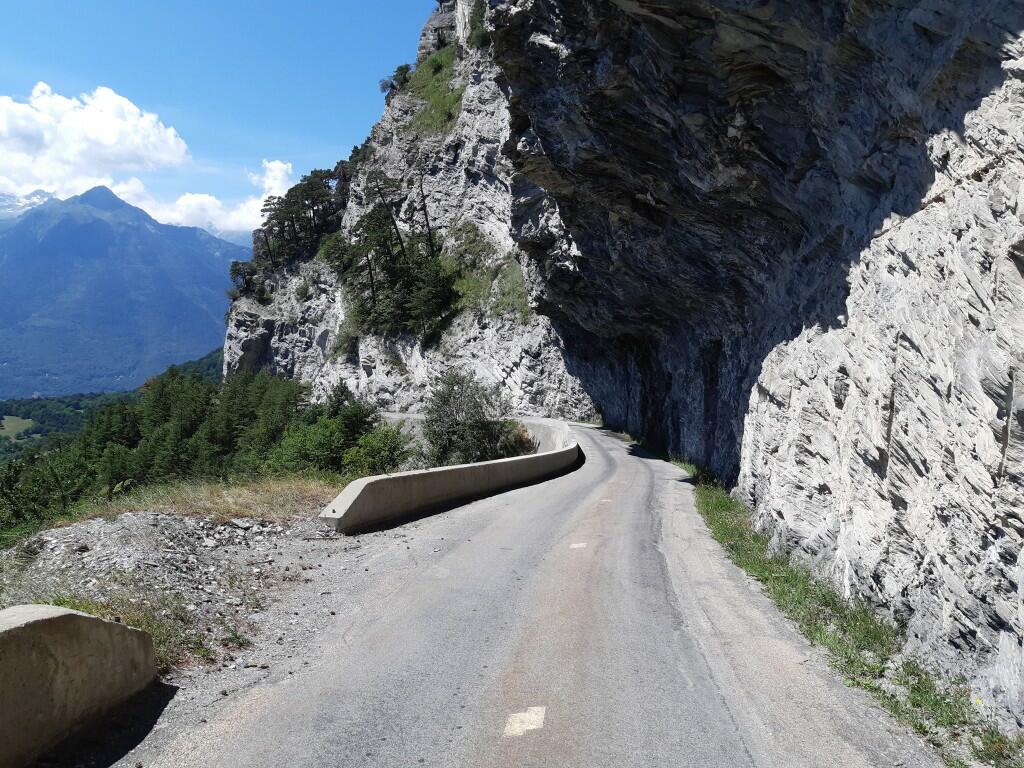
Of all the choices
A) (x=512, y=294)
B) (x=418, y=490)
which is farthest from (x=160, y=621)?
(x=512, y=294)

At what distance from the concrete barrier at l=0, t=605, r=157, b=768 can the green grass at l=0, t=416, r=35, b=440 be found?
7947 inches

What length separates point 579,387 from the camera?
52.5 metres

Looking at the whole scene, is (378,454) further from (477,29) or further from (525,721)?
(477,29)

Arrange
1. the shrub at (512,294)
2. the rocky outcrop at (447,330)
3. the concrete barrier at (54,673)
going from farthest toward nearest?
the shrub at (512,294) < the rocky outcrop at (447,330) < the concrete barrier at (54,673)

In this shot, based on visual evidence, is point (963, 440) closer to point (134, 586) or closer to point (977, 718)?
point (977, 718)

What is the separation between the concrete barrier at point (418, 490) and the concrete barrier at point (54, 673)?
21.7ft

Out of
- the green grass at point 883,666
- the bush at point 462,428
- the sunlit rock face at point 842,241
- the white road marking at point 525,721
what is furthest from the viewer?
the bush at point 462,428

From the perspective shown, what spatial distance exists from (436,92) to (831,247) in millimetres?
81316

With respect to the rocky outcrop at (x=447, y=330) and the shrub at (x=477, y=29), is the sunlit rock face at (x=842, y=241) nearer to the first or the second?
the rocky outcrop at (x=447, y=330)

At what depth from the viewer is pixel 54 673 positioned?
4.58 meters

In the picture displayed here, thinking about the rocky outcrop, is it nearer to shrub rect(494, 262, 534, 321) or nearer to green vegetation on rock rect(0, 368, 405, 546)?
shrub rect(494, 262, 534, 321)

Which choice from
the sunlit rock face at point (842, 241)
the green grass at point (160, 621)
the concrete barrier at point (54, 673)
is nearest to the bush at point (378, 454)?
the sunlit rock face at point (842, 241)

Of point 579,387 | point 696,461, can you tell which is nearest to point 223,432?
point 579,387

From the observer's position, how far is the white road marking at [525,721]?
5.29 meters
